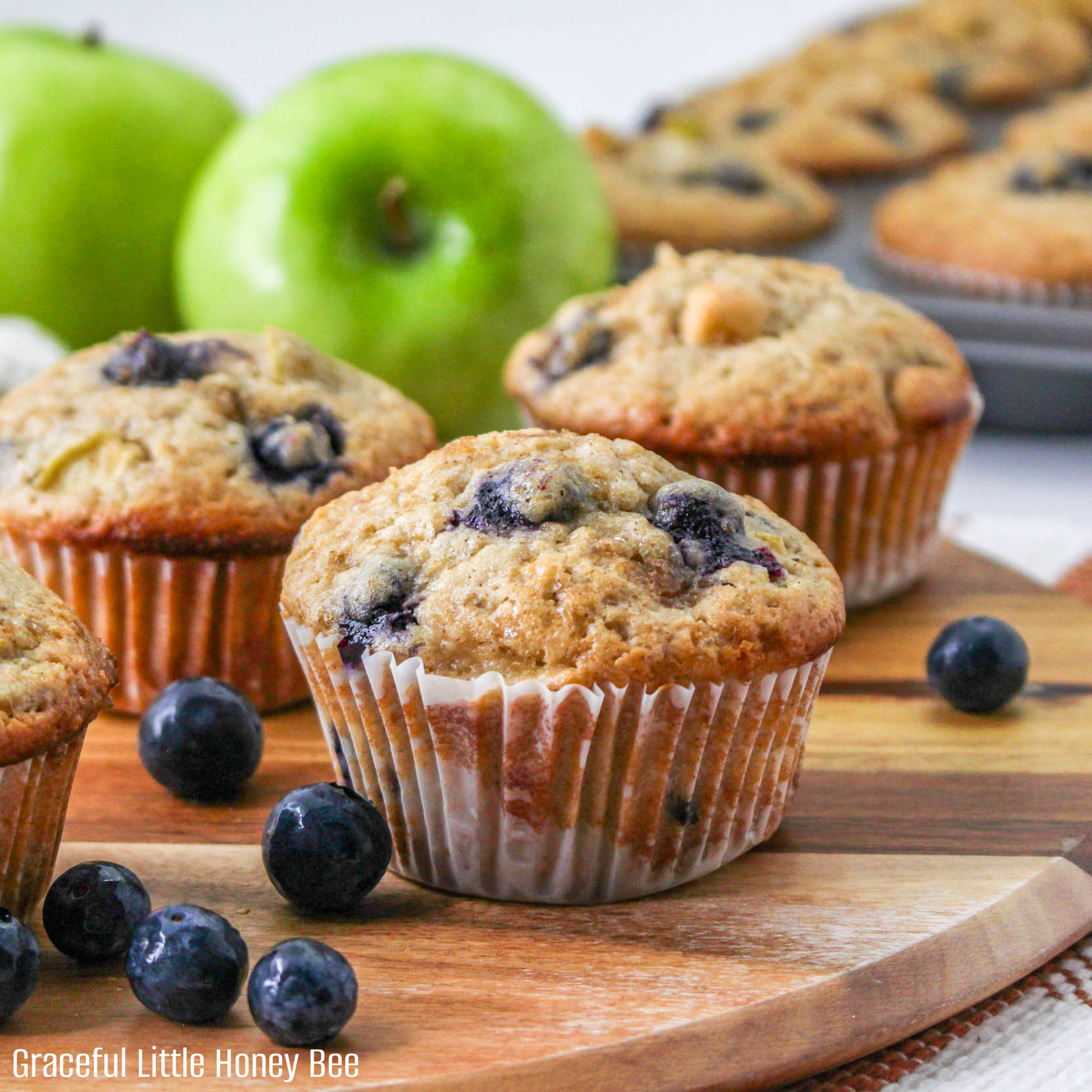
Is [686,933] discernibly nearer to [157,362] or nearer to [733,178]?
[157,362]

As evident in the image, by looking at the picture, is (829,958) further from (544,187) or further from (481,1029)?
(544,187)

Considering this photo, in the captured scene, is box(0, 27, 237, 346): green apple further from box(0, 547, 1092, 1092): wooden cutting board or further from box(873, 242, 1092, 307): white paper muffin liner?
box(873, 242, 1092, 307): white paper muffin liner

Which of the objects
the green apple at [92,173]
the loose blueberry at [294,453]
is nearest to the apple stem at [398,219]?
the green apple at [92,173]

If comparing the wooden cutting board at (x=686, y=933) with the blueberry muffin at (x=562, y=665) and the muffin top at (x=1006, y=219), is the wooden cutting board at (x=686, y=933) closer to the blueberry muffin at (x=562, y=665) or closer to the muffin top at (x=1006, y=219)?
the blueberry muffin at (x=562, y=665)

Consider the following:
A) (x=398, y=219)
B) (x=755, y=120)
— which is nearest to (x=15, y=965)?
(x=398, y=219)

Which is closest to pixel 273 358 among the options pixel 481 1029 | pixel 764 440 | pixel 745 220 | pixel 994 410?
pixel 764 440

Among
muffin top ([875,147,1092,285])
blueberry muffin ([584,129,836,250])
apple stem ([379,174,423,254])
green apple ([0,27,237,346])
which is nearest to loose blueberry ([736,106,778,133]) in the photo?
blueberry muffin ([584,129,836,250])
